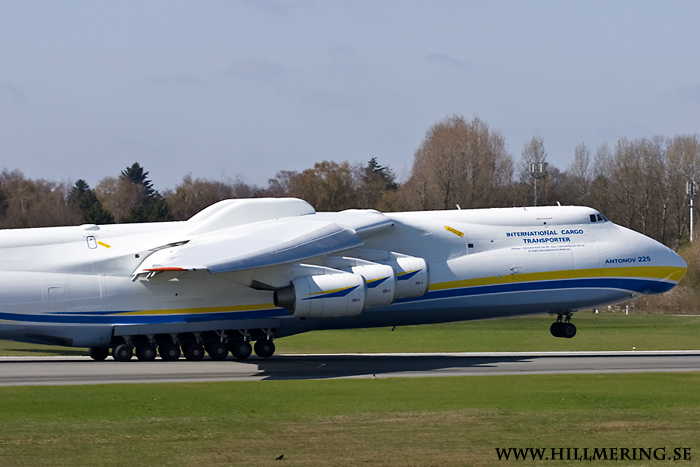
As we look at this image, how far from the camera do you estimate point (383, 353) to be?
28.3 metres

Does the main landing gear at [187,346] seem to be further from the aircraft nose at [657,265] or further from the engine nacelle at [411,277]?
the aircraft nose at [657,265]

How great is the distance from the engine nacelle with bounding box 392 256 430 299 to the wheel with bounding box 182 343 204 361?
17.6 ft

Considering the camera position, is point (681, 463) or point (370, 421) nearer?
point (681, 463)

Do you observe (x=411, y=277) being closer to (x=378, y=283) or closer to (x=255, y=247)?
(x=378, y=283)

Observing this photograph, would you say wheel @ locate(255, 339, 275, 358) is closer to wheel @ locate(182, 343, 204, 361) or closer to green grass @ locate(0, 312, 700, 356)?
wheel @ locate(182, 343, 204, 361)

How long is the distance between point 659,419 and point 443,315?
→ 11.0m

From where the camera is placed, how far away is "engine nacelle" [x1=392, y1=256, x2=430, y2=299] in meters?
24.4

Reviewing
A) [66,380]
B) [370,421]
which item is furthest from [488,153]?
[370,421]

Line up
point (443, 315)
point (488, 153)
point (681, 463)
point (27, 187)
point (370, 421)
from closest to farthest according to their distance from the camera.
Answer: point (681, 463) < point (370, 421) < point (443, 315) < point (488, 153) < point (27, 187)

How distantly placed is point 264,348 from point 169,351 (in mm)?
2642

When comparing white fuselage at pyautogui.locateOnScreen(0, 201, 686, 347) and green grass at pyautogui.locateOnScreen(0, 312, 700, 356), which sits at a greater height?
white fuselage at pyautogui.locateOnScreen(0, 201, 686, 347)

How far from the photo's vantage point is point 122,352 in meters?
24.7

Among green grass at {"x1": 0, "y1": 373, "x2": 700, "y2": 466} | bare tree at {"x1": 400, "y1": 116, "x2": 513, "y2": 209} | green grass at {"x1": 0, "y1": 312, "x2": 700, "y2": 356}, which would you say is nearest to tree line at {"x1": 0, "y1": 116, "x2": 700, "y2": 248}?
bare tree at {"x1": 400, "y1": 116, "x2": 513, "y2": 209}

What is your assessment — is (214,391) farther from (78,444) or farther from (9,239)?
(9,239)
